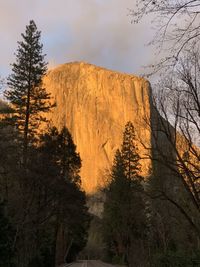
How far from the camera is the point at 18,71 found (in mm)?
38844

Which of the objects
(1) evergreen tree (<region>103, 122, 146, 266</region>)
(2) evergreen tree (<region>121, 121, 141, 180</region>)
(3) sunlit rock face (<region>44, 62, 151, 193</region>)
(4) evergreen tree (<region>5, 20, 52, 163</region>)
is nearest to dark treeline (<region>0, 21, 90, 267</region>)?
(4) evergreen tree (<region>5, 20, 52, 163</region>)

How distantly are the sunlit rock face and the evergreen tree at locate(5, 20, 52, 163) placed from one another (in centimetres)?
13640

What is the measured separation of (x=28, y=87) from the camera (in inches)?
1527

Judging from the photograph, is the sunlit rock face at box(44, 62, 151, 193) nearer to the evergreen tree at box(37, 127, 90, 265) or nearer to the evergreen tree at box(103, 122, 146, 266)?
the evergreen tree at box(103, 122, 146, 266)

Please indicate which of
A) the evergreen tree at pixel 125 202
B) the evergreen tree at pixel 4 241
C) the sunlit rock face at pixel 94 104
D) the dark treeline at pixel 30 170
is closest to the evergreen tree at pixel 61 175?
the dark treeline at pixel 30 170

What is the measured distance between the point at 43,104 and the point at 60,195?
24.8 ft

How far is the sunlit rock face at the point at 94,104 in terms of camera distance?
178875mm

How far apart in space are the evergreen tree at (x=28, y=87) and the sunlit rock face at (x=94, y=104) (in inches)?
5370

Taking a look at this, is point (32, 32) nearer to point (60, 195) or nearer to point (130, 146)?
point (60, 195)

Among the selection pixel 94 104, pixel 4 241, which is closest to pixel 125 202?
pixel 4 241

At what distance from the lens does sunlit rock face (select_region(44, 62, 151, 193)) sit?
587 feet

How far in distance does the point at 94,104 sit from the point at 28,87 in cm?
15008

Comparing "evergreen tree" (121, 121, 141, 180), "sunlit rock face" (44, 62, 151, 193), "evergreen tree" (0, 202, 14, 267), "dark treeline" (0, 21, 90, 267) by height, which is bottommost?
"evergreen tree" (0, 202, 14, 267)

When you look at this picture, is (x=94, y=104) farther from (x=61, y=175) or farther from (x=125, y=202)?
(x=61, y=175)
